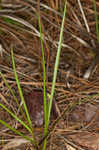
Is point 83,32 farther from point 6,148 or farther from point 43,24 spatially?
point 6,148

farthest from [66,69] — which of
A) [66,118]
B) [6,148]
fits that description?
[6,148]

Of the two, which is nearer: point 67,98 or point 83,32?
point 67,98

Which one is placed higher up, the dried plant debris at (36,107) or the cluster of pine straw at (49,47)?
the cluster of pine straw at (49,47)

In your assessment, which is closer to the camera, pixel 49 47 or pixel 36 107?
pixel 36 107

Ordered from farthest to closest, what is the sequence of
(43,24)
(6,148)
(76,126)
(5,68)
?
(43,24) < (5,68) < (76,126) < (6,148)

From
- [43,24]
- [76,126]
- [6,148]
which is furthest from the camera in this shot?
[43,24]

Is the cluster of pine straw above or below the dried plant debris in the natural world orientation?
above

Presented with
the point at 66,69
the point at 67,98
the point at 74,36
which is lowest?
the point at 67,98

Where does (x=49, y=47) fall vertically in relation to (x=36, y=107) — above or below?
above
